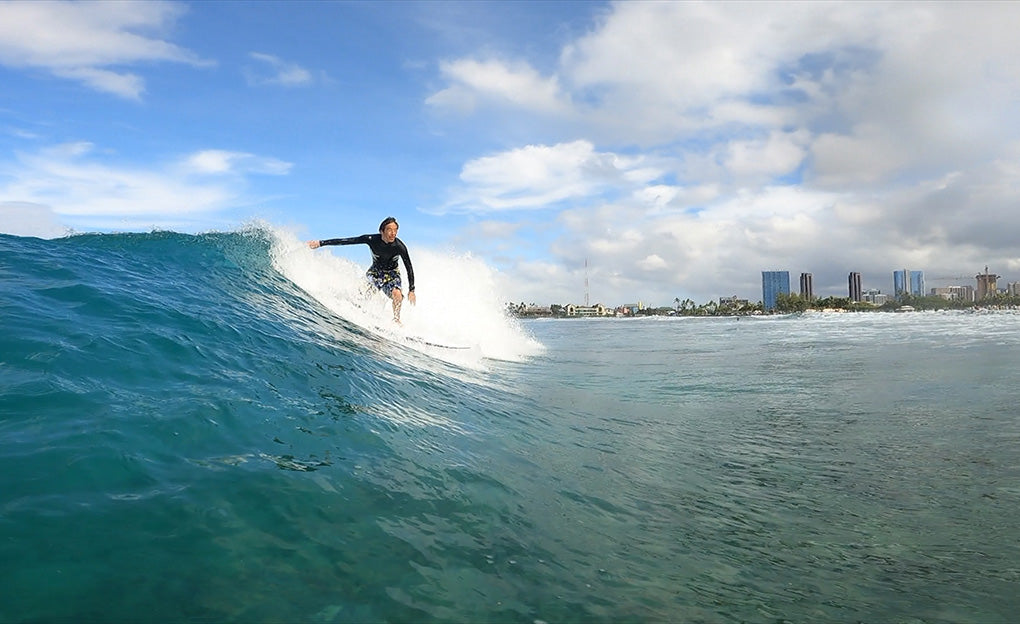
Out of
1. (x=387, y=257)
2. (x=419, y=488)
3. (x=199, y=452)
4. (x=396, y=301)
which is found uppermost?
(x=387, y=257)

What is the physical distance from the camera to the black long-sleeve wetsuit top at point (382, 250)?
530 inches

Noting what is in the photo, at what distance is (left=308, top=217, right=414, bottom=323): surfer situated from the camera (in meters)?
13.3

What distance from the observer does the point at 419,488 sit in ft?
16.3

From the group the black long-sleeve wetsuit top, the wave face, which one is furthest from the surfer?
the wave face

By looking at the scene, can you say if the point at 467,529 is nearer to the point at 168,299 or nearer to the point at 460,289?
the point at 168,299

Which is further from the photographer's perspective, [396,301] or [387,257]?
[396,301]

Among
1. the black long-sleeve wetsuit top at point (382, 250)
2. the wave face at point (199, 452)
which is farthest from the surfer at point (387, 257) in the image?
the wave face at point (199, 452)

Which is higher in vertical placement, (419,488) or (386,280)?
(386,280)

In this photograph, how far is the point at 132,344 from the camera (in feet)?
23.1

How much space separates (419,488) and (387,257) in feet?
31.1

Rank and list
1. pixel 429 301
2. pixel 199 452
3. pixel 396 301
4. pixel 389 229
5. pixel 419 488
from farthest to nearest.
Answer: pixel 429 301 < pixel 396 301 < pixel 389 229 < pixel 419 488 < pixel 199 452

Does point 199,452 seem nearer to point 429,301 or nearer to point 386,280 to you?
point 386,280

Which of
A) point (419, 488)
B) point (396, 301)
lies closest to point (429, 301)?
point (396, 301)

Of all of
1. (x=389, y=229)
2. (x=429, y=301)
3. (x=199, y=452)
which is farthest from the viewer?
(x=429, y=301)
